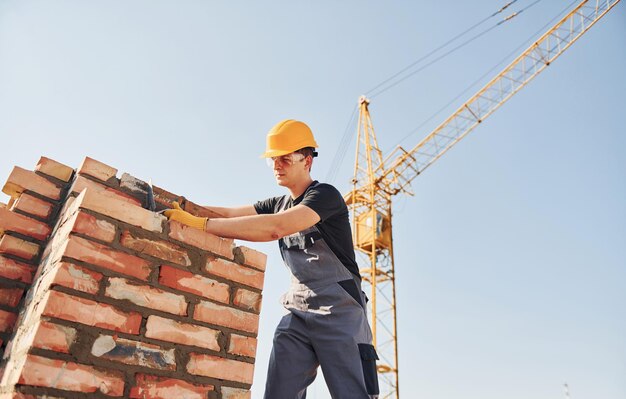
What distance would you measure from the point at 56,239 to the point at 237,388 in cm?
87

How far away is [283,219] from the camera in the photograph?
66.4 inches

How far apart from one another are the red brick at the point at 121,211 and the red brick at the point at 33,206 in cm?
52

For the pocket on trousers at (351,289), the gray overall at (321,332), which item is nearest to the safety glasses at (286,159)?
the gray overall at (321,332)

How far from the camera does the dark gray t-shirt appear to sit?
5.98ft

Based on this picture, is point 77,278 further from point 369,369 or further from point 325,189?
point 369,369

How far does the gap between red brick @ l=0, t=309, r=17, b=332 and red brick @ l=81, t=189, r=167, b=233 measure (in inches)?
21.9

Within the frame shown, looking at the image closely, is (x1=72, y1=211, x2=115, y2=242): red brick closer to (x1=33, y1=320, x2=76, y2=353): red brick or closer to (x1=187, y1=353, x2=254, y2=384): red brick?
(x1=33, y1=320, x2=76, y2=353): red brick

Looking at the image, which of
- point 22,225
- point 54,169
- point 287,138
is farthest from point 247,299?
point 54,169

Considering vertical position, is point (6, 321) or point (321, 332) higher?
point (321, 332)

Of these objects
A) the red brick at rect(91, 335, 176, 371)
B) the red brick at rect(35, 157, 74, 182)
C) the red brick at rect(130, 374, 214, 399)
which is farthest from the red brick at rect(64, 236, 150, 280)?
the red brick at rect(35, 157, 74, 182)

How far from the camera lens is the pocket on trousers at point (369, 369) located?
168 cm

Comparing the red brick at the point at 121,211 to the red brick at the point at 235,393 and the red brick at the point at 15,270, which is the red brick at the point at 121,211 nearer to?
the red brick at the point at 15,270

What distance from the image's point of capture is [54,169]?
72.0 inches

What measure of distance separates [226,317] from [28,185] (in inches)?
40.3
